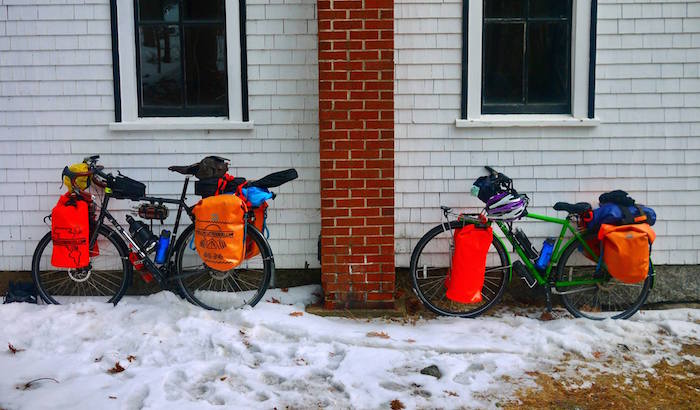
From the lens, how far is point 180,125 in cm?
605

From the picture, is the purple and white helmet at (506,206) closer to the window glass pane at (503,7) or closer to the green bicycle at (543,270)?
the green bicycle at (543,270)

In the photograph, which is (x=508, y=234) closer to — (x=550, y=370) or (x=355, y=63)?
(x=550, y=370)

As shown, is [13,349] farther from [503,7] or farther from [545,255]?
[503,7]

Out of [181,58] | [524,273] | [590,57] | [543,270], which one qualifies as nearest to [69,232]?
[181,58]

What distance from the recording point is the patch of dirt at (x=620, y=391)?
14.2ft

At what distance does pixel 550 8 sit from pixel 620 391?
3.22m

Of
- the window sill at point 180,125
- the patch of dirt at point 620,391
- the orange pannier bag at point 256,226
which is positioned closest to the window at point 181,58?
the window sill at point 180,125

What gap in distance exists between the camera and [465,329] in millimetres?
5496

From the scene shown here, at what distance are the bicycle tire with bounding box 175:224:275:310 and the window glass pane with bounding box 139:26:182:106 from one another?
4.10ft

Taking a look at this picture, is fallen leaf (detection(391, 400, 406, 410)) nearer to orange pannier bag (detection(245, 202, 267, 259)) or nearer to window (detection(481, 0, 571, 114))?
orange pannier bag (detection(245, 202, 267, 259))

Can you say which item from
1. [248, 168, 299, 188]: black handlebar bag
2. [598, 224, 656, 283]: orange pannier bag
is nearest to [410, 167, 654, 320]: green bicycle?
[598, 224, 656, 283]: orange pannier bag

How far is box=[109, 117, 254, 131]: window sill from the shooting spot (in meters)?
6.03

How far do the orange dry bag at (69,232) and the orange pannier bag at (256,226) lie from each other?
1285 mm

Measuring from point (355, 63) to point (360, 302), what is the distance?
1.89 m
